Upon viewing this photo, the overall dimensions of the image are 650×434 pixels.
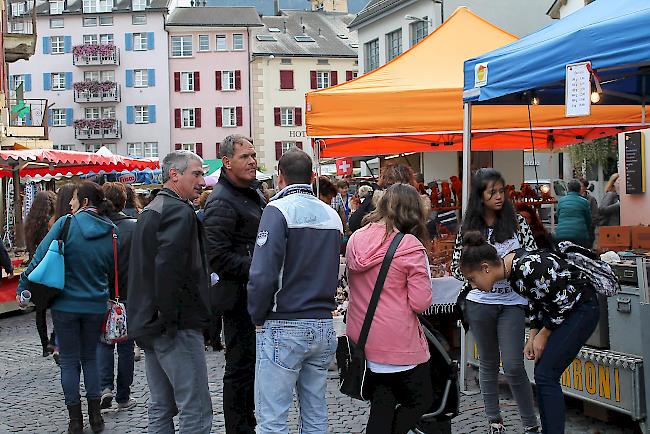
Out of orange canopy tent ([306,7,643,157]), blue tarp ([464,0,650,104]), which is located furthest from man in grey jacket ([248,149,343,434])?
orange canopy tent ([306,7,643,157])

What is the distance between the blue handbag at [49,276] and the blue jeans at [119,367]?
112 cm

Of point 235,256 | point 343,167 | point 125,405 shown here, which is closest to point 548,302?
point 235,256

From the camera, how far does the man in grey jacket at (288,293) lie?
15.1 feet

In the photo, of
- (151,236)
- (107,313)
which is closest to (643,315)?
(151,236)

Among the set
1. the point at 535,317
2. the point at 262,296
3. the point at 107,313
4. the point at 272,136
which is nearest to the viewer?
the point at 262,296

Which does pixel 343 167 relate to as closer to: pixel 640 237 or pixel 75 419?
pixel 640 237

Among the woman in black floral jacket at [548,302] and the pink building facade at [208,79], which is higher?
the pink building facade at [208,79]

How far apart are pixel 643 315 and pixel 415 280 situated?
5.78 feet

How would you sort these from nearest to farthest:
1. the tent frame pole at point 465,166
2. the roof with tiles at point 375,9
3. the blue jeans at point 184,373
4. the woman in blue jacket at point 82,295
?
the blue jeans at point 184,373 < the woman in blue jacket at point 82,295 < the tent frame pole at point 465,166 < the roof with tiles at point 375,9

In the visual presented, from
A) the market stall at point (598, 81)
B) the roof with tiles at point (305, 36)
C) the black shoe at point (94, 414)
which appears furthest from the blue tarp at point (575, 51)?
the roof with tiles at point (305, 36)

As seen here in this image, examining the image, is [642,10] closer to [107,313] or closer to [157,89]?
[107,313]

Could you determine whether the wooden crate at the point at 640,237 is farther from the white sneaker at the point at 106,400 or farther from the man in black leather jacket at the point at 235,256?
the white sneaker at the point at 106,400

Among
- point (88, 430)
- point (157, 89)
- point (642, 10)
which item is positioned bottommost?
point (88, 430)

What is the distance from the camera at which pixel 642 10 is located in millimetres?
5270
